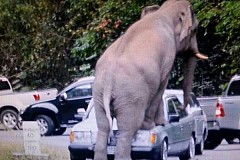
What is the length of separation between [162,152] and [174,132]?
103 centimetres

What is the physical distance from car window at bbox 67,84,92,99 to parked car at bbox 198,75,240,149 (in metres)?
5.43

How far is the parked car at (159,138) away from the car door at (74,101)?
343 inches

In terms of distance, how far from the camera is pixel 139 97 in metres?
6.95

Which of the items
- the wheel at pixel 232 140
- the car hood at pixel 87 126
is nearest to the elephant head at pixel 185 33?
the car hood at pixel 87 126

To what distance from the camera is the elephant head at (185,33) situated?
7.26 meters

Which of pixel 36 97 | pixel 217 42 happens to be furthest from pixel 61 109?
pixel 217 42

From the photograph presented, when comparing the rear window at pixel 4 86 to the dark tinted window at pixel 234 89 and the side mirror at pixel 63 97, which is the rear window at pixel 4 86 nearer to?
the side mirror at pixel 63 97

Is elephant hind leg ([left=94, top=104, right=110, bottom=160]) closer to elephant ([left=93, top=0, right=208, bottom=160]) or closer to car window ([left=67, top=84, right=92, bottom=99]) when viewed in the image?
elephant ([left=93, top=0, right=208, bottom=160])

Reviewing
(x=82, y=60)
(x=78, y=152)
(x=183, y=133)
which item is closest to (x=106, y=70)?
(x=78, y=152)

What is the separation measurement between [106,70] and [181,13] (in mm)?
Result: 825

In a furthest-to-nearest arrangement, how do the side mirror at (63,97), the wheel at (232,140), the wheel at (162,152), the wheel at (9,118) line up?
the wheel at (9,118) < the side mirror at (63,97) < the wheel at (232,140) < the wheel at (162,152)

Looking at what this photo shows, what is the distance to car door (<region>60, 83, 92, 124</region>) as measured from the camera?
27.5m

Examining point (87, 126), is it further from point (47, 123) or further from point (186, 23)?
point (47, 123)

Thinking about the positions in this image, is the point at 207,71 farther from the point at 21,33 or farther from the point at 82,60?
the point at 21,33
